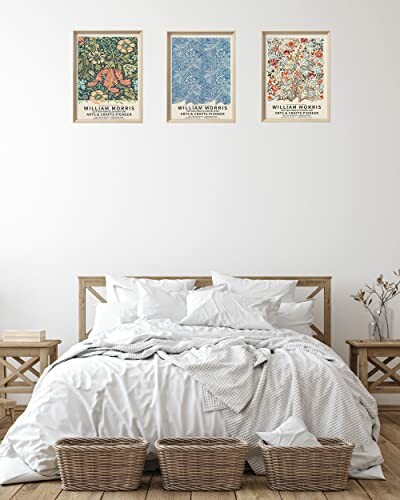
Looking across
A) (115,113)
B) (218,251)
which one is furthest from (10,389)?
(115,113)

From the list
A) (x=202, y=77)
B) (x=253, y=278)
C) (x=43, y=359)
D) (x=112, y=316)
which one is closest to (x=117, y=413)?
(x=112, y=316)

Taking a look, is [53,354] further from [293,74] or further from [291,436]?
[293,74]

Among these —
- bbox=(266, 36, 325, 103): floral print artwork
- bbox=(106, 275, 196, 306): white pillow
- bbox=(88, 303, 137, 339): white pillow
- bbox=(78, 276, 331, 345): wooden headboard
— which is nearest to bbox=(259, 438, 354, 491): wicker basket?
bbox=(88, 303, 137, 339): white pillow

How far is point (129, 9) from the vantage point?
5.89 metres

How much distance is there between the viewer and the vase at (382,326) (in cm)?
550

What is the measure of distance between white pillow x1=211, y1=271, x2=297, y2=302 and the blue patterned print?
4.55 feet

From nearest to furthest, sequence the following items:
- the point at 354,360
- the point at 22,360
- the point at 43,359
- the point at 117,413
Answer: the point at 117,413, the point at 43,359, the point at 354,360, the point at 22,360

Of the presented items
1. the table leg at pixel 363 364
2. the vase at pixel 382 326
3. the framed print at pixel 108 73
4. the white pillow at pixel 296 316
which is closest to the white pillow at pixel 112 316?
the white pillow at pixel 296 316

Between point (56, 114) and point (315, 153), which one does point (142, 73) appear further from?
point (315, 153)

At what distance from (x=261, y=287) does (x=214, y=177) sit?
3.16 ft

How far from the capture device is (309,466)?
356 cm

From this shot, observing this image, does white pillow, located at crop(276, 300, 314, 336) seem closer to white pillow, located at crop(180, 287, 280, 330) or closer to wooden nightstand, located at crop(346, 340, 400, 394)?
white pillow, located at crop(180, 287, 280, 330)

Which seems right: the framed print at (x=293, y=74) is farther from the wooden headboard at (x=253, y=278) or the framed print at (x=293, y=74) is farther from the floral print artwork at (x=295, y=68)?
the wooden headboard at (x=253, y=278)

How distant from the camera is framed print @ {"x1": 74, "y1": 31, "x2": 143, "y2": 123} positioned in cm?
590
